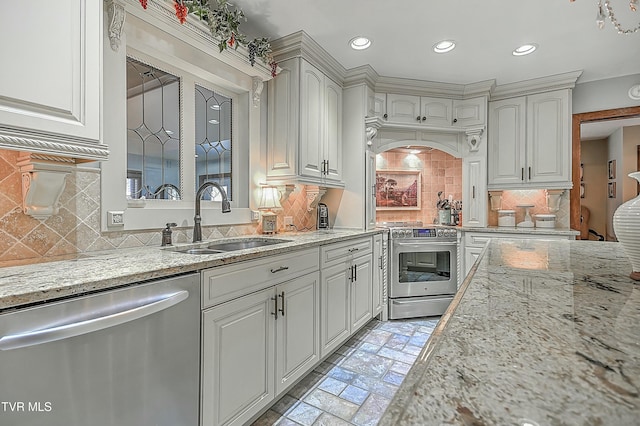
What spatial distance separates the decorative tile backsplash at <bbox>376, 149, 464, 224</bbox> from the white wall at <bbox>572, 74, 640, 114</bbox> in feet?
4.56

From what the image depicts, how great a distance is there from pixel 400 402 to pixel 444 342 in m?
0.20

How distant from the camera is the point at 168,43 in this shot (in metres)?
1.97

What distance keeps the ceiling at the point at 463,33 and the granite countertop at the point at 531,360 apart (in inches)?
85.4

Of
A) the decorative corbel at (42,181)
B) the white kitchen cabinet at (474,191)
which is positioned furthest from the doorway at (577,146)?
the decorative corbel at (42,181)

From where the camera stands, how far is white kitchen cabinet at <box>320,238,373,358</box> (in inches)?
92.3

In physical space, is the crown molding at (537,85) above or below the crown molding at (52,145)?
above

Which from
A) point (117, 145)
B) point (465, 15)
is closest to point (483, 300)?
point (117, 145)

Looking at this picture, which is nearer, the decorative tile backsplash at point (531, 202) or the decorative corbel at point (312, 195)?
the decorative corbel at point (312, 195)

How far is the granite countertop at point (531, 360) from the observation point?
35 cm

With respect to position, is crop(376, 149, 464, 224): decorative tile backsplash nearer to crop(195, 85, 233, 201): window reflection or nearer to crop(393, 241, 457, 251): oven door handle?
crop(393, 241, 457, 251): oven door handle

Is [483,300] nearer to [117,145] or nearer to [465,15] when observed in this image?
[117,145]

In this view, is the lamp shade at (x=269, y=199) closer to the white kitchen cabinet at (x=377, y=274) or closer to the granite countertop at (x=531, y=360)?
the white kitchen cabinet at (x=377, y=274)

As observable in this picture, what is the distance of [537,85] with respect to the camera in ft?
11.5

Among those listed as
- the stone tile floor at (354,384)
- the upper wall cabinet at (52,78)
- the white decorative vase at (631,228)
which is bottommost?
the stone tile floor at (354,384)
